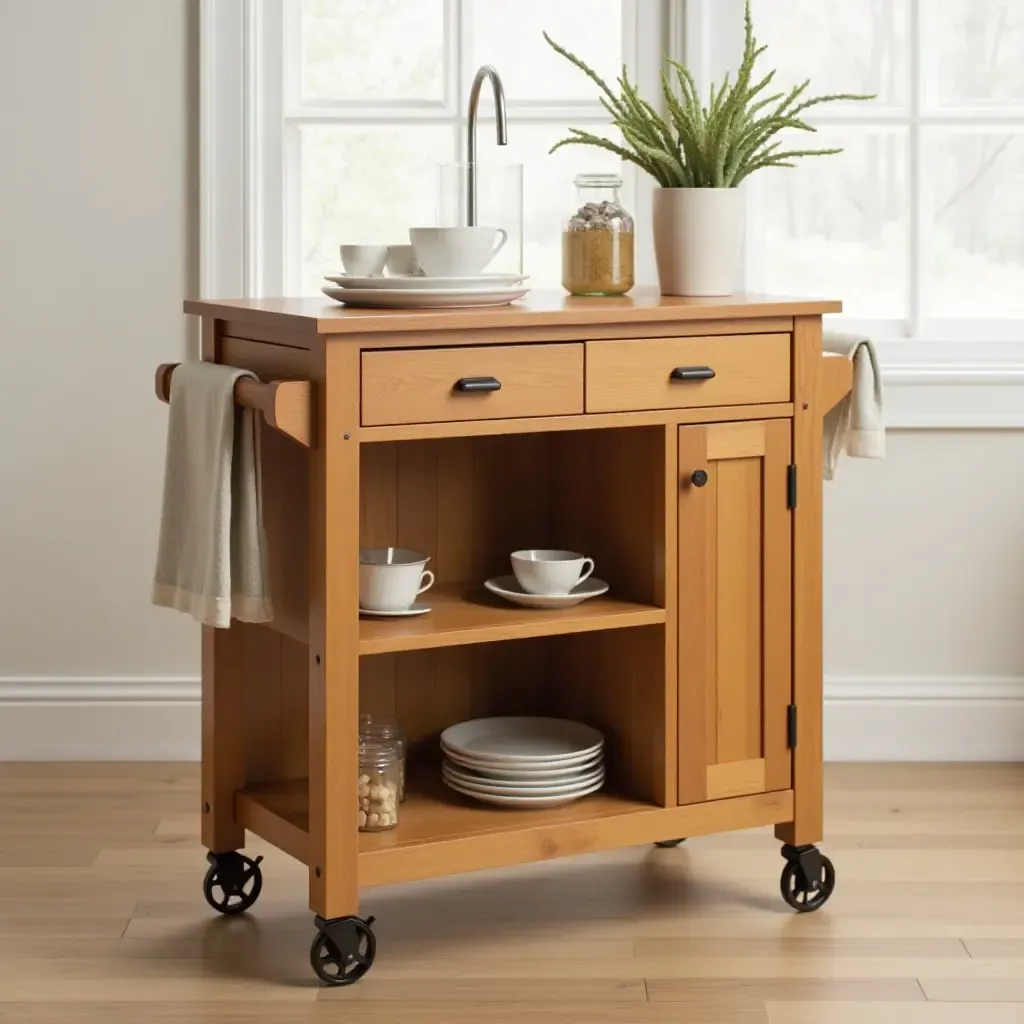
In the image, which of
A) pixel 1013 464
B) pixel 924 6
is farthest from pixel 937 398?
pixel 924 6

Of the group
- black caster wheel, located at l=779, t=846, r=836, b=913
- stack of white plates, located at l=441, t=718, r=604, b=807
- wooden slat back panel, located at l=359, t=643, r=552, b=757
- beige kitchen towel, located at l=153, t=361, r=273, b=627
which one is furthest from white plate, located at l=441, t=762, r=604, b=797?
beige kitchen towel, located at l=153, t=361, r=273, b=627

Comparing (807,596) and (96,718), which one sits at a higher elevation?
(807,596)

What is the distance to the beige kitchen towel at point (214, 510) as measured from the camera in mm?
2439

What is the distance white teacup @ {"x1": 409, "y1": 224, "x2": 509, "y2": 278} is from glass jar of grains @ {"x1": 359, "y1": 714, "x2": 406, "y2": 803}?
74 centimetres

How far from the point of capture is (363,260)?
2645 mm

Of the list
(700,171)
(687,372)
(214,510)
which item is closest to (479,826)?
(214,510)

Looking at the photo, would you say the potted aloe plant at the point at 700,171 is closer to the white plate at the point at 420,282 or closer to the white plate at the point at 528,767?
the white plate at the point at 420,282

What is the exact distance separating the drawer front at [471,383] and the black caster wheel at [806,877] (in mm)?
840

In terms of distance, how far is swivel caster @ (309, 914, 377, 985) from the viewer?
247 centimetres

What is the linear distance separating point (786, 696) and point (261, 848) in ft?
3.28

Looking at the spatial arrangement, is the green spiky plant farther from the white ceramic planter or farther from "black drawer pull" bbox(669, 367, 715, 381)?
"black drawer pull" bbox(669, 367, 715, 381)

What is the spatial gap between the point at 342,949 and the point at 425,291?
37.8 inches

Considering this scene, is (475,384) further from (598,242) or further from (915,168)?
(915,168)

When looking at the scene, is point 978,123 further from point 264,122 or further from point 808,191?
point 264,122
